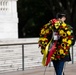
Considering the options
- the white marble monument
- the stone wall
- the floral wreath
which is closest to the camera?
the floral wreath

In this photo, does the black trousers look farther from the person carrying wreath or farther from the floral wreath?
the floral wreath

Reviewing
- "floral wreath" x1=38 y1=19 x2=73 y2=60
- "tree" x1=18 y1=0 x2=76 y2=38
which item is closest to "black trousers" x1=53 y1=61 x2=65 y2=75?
"floral wreath" x1=38 y1=19 x2=73 y2=60

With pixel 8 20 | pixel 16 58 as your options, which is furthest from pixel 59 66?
pixel 8 20

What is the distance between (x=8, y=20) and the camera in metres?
24.0

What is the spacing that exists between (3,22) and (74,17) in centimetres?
1194

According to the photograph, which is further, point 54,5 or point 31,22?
point 31,22

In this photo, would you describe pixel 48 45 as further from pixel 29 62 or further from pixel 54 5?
pixel 54 5

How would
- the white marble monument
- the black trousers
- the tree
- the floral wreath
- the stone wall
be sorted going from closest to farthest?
the floral wreath → the black trousers → the stone wall → the white marble monument → the tree

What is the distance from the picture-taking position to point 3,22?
23.8 m

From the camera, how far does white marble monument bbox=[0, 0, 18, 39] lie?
2384 centimetres

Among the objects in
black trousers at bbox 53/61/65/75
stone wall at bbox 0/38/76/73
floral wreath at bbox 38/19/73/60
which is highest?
floral wreath at bbox 38/19/73/60

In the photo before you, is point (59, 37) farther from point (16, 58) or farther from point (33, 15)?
point (33, 15)

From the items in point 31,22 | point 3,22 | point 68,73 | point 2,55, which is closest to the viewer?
point 68,73

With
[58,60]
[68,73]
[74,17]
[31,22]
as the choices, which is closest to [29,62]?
[68,73]
